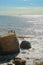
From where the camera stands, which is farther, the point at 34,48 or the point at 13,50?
the point at 34,48

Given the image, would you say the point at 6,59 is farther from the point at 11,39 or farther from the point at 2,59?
the point at 11,39

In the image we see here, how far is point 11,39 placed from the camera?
3228 centimetres

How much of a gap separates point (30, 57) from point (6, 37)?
384 centimetres

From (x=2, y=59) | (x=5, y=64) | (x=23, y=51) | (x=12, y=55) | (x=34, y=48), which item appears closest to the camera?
(x=5, y=64)

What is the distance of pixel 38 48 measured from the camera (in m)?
Result: 36.9

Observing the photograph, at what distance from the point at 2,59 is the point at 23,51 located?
5.74 meters

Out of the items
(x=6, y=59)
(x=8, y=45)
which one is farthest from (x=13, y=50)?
(x=6, y=59)

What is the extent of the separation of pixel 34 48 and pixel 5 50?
6857 mm

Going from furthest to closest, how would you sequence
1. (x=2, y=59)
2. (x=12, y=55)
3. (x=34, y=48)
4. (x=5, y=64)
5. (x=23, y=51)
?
(x=34, y=48) → (x=23, y=51) → (x=12, y=55) → (x=2, y=59) → (x=5, y=64)

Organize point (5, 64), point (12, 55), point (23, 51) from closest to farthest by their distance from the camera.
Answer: point (5, 64) < point (12, 55) < point (23, 51)

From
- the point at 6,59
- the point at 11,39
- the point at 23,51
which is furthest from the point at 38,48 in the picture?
the point at 6,59

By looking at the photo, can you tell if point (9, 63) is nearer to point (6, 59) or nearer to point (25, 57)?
point (6, 59)

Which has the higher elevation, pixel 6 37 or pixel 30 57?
pixel 6 37

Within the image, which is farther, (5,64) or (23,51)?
(23,51)
